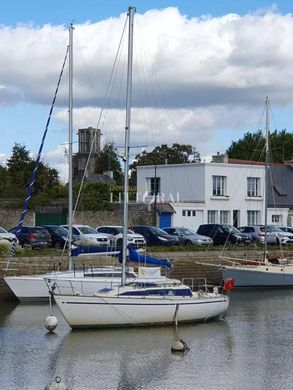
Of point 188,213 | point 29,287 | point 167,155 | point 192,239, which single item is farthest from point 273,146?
point 29,287

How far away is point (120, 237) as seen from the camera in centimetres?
4928

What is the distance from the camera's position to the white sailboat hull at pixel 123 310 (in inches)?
1166

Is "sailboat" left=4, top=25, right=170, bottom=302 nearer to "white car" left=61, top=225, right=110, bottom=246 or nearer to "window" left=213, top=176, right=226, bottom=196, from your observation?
"white car" left=61, top=225, right=110, bottom=246

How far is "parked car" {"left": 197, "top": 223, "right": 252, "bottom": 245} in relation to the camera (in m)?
55.8

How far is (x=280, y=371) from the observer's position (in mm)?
24781

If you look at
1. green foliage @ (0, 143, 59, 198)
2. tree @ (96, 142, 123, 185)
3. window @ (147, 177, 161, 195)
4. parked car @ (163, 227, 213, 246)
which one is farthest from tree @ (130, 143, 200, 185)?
parked car @ (163, 227, 213, 246)

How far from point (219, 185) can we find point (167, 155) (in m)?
50.5

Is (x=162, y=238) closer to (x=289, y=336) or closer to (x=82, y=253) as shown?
(x=82, y=253)

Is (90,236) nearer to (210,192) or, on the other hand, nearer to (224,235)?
(224,235)

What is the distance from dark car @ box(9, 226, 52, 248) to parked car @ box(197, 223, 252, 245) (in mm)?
12603

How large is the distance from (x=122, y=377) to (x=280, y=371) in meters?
4.72

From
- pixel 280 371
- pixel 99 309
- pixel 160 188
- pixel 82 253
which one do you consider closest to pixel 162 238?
pixel 82 253

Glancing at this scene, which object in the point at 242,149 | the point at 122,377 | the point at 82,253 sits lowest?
the point at 122,377

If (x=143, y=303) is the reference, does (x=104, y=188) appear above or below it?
above
